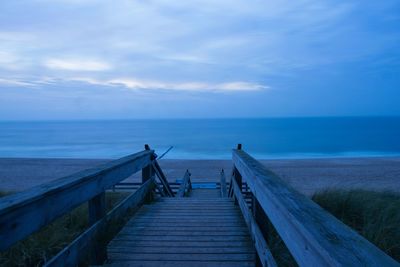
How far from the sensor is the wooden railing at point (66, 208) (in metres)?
1.71

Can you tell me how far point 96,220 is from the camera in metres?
3.09

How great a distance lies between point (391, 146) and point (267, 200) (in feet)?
189

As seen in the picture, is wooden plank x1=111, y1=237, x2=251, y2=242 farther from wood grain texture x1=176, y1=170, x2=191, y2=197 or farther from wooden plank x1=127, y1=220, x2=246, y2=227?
wood grain texture x1=176, y1=170, x2=191, y2=197

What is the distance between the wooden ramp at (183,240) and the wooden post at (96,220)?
0.10m

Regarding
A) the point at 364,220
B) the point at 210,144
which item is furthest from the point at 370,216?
the point at 210,144

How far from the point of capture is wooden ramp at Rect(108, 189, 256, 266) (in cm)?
295

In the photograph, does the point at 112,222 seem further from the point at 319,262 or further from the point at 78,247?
the point at 319,262

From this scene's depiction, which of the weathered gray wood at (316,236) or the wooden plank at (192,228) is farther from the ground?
the weathered gray wood at (316,236)

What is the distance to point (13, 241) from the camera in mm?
1673

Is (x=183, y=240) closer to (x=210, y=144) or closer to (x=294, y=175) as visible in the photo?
(x=294, y=175)

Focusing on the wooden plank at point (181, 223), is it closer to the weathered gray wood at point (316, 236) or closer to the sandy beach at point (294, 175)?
the weathered gray wood at point (316, 236)

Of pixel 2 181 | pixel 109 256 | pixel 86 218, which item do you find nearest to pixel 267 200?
pixel 109 256

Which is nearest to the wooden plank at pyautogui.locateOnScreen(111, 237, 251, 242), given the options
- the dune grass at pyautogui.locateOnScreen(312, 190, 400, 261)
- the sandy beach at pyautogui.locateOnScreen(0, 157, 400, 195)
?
the dune grass at pyautogui.locateOnScreen(312, 190, 400, 261)

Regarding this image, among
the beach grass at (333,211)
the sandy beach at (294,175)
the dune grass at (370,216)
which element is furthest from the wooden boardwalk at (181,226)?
the sandy beach at (294,175)
